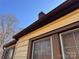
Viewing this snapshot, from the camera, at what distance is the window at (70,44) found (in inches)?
92.1

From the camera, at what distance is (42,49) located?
328 cm

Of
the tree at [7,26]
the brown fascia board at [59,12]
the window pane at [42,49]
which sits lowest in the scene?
the window pane at [42,49]

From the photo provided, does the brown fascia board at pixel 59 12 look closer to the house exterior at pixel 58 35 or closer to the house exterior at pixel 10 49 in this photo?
the house exterior at pixel 58 35

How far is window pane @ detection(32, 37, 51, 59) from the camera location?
3.04 m

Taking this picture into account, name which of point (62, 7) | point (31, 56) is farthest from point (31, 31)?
point (62, 7)

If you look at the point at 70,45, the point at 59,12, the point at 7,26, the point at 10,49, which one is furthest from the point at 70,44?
the point at 7,26

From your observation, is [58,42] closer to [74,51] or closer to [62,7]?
[74,51]

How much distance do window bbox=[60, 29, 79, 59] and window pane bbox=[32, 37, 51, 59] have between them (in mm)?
586

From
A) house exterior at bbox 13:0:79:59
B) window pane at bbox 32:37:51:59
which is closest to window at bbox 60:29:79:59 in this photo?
house exterior at bbox 13:0:79:59

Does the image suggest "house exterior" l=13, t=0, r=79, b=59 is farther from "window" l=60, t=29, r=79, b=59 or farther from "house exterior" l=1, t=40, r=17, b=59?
"house exterior" l=1, t=40, r=17, b=59

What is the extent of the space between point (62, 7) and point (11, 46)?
180 inches

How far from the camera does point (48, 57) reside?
9.58 ft

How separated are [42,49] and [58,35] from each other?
828 millimetres

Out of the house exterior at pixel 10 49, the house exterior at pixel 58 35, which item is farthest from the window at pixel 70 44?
the house exterior at pixel 10 49
